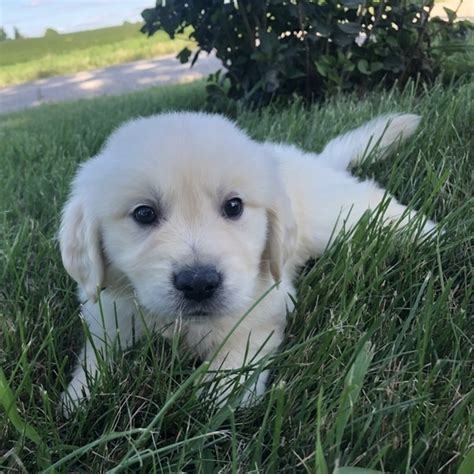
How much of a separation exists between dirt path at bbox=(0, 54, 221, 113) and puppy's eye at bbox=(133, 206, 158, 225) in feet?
18.8

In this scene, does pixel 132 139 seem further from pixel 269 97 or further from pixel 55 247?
pixel 269 97

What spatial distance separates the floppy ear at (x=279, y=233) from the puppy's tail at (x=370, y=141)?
782 mm

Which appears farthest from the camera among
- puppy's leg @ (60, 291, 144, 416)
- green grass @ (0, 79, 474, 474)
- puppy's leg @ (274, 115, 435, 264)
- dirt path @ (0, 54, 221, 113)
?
dirt path @ (0, 54, 221, 113)

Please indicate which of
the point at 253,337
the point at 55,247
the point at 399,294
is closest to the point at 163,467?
the point at 253,337

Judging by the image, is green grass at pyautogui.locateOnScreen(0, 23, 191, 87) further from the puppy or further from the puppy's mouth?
the puppy's mouth

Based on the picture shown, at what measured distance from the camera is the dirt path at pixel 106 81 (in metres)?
7.12

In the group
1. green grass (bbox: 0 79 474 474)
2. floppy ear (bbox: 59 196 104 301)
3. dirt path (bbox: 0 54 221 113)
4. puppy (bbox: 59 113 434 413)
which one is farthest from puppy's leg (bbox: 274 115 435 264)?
dirt path (bbox: 0 54 221 113)

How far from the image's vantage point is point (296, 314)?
1.65 metres

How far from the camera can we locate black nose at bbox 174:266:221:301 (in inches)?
55.2

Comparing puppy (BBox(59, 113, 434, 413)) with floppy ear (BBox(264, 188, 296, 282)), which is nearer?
puppy (BBox(59, 113, 434, 413))

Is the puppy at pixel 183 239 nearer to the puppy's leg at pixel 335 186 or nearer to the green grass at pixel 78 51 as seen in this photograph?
the puppy's leg at pixel 335 186

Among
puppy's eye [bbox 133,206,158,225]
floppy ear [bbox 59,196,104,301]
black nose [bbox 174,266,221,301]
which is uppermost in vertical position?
puppy's eye [bbox 133,206,158,225]

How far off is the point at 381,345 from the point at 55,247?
116 centimetres

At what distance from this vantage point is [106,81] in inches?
295
